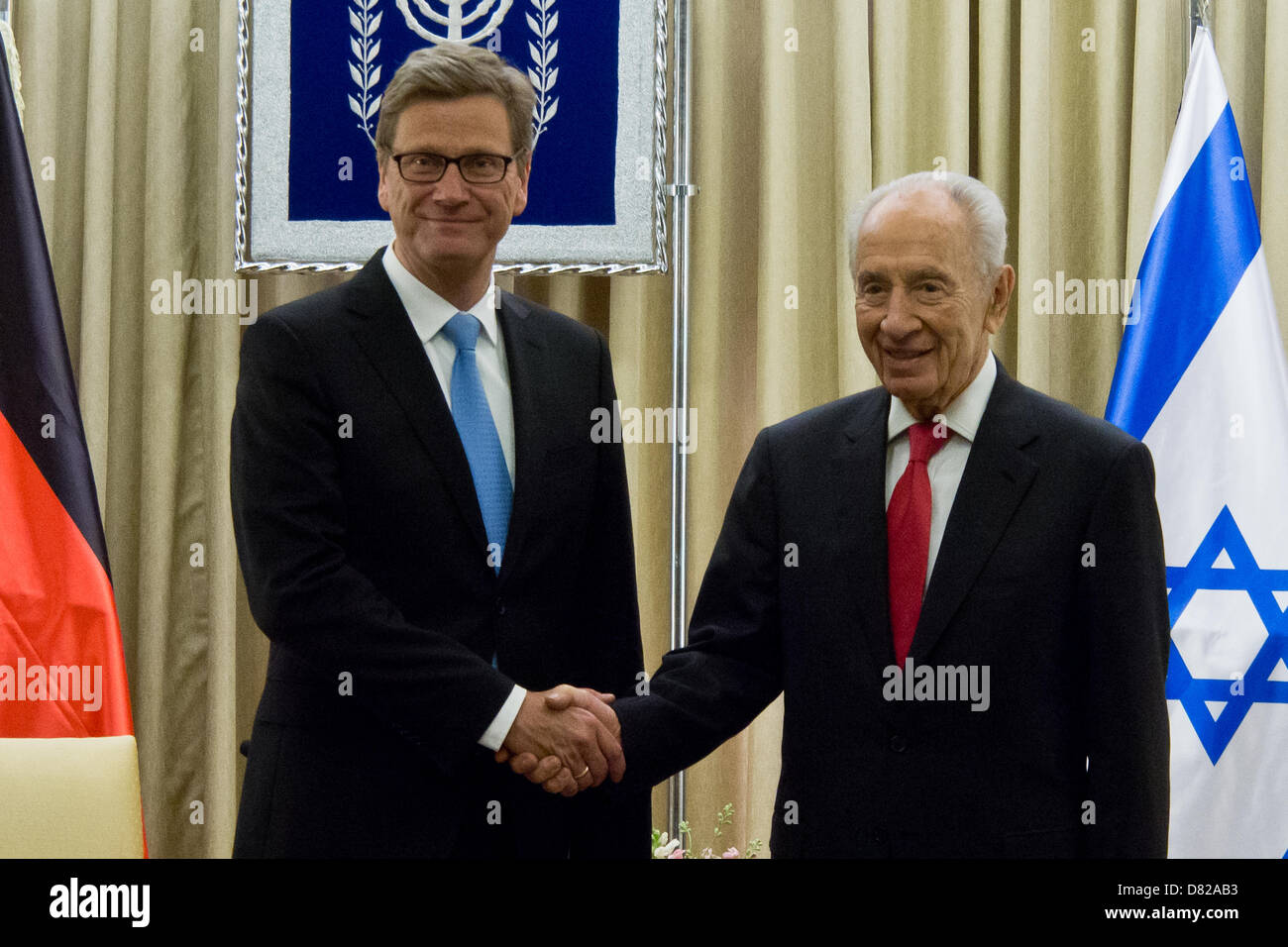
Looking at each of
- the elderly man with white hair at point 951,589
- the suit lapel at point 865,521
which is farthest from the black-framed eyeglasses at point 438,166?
the suit lapel at point 865,521

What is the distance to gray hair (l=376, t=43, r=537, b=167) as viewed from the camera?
2.09m

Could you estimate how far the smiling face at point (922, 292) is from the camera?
1963 millimetres

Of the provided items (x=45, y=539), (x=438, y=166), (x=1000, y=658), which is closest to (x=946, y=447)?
(x=1000, y=658)

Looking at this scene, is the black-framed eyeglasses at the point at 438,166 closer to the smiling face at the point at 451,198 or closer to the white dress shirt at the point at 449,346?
the smiling face at the point at 451,198

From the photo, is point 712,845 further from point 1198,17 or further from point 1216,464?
point 1198,17

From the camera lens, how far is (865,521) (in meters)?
1.96

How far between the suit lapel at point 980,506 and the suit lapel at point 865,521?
0.06 meters

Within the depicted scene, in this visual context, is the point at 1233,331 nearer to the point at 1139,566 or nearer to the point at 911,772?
the point at 1139,566

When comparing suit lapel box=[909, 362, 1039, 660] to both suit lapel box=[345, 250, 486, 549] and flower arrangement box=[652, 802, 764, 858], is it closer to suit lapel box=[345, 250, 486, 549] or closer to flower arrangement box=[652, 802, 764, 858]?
suit lapel box=[345, 250, 486, 549]

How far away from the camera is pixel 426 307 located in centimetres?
212

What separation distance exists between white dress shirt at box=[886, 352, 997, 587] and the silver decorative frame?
1439 mm

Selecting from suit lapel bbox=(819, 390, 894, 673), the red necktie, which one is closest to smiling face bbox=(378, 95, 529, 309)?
suit lapel bbox=(819, 390, 894, 673)

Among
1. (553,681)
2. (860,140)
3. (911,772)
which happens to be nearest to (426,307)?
(553,681)
